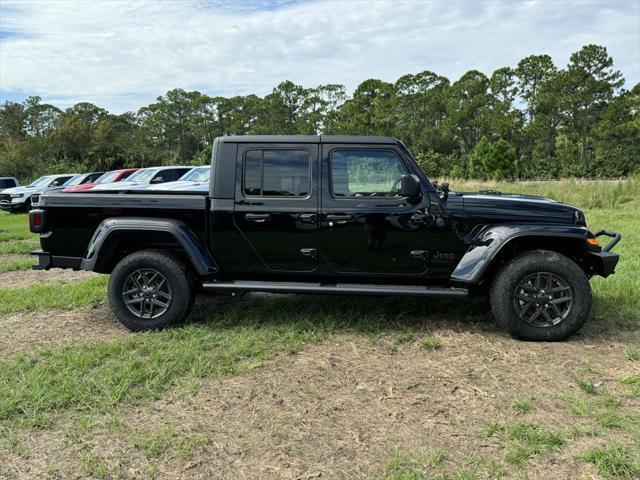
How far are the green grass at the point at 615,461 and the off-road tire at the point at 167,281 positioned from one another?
3274mm

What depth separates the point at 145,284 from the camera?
15.3ft

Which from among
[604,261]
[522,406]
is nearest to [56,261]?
[522,406]

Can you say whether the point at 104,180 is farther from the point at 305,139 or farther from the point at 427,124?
the point at 427,124

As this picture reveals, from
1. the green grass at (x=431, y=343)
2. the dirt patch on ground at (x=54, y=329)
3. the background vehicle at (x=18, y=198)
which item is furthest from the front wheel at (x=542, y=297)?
the background vehicle at (x=18, y=198)

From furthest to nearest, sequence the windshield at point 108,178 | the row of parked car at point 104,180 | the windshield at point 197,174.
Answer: the windshield at point 108,178 → the row of parked car at point 104,180 → the windshield at point 197,174

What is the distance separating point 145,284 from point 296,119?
55.7 meters

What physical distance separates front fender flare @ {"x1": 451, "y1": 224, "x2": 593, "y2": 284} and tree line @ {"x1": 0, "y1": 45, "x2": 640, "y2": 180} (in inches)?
1260

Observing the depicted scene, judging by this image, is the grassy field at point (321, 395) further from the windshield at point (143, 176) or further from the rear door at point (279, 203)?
the windshield at point (143, 176)

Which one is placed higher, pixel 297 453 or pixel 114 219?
pixel 114 219

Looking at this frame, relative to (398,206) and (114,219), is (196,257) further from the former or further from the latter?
(398,206)

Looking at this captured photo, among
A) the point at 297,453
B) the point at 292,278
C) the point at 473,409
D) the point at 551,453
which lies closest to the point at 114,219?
the point at 292,278

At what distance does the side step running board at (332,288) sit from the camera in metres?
4.31

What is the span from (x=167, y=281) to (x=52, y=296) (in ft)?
6.81

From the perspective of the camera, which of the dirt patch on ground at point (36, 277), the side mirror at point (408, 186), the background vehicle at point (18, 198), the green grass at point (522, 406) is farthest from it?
the background vehicle at point (18, 198)
